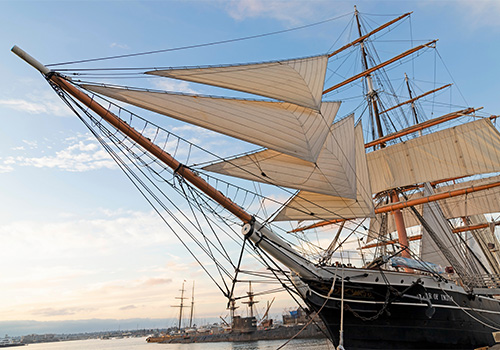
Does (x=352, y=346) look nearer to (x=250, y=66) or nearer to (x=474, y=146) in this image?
(x=250, y=66)

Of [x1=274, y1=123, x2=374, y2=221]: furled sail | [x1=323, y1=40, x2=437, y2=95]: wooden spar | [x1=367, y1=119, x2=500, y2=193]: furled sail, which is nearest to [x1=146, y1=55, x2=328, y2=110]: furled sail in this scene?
[x1=274, y1=123, x2=374, y2=221]: furled sail

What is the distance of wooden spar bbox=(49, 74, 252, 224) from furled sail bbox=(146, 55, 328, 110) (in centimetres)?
228

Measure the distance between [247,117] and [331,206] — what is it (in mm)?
7585

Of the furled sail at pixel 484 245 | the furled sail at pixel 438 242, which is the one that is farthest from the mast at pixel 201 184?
the furled sail at pixel 484 245

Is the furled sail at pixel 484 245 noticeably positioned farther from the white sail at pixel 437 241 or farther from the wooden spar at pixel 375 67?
the wooden spar at pixel 375 67

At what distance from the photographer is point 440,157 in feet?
94.1

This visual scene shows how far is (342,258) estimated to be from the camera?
14547 mm

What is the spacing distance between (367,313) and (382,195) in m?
18.4

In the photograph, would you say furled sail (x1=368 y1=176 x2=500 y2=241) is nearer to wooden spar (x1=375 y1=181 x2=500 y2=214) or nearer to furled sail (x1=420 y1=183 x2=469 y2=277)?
furled sail (x1=420 y1=183 x2=469 y2=277)

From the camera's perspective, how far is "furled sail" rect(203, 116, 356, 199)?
48.9 ft

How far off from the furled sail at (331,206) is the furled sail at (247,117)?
3620mm

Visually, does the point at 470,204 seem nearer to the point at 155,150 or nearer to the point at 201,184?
the point at 201,184

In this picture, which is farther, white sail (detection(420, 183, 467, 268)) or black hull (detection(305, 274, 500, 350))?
white sail (detection(420, 183, 467, 268))

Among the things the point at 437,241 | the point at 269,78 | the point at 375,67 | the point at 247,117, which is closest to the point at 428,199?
the point at 437,241
